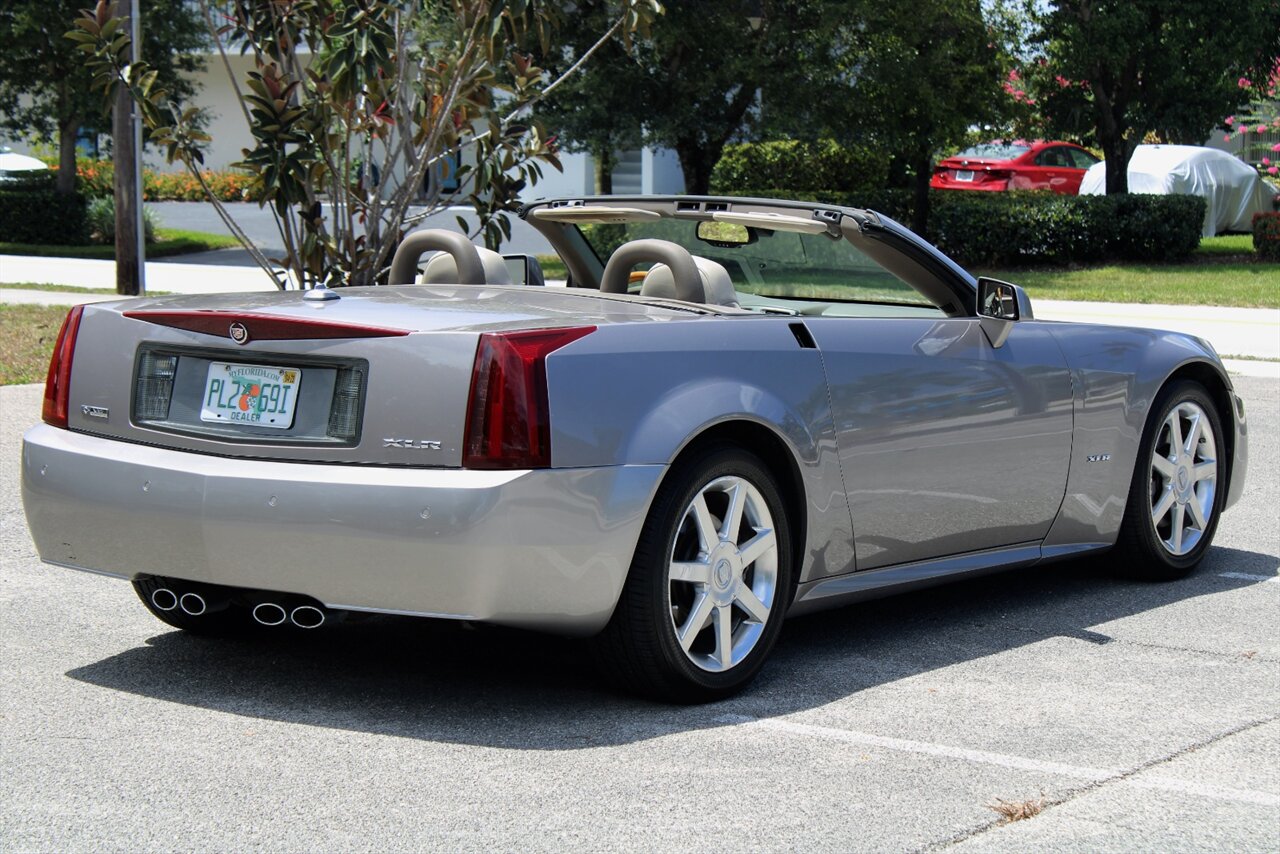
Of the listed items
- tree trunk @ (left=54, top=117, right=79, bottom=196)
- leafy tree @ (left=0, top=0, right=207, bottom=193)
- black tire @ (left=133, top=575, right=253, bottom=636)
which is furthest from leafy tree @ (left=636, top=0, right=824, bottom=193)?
black tire @ (left=133, top=575, right=253, bottom=636)

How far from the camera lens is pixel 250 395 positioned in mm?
4539

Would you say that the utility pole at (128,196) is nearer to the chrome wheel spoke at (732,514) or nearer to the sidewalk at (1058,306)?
the sidewalk at (1058,306)

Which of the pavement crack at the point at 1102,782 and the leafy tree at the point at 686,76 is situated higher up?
the leafy tree at the point at 686,76

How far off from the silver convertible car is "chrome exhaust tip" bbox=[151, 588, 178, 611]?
0.04 ft

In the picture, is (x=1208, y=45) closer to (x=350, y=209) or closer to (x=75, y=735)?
(x=350, y=209)

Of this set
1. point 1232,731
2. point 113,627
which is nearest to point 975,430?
point 1232,731

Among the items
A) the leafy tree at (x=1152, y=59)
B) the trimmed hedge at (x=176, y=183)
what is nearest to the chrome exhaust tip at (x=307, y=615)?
the leafy tree at (x=1152, y=59)

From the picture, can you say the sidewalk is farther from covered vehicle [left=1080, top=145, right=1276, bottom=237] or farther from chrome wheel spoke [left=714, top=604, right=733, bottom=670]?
covered vehicle [left=1080, top=145, right=1276, bottom=237]

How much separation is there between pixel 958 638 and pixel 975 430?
676 millimetres

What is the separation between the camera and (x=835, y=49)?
23.5m

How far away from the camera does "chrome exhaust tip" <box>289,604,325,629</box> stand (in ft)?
14.6

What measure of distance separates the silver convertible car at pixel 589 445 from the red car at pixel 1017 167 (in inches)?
927

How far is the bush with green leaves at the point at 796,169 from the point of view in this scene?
103ft

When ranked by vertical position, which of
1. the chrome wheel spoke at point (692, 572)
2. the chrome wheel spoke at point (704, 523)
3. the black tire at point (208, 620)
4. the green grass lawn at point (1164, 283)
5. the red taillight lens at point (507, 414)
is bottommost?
the black tire at point (208, 620)
